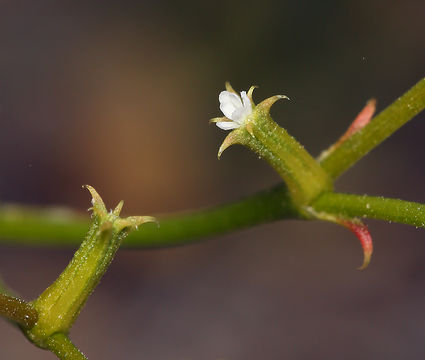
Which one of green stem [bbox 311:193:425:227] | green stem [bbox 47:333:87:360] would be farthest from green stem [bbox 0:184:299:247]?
green stem [bbox 47:333:87:360]

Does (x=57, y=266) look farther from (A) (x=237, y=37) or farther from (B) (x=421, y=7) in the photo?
(B) (x=421, y=7)

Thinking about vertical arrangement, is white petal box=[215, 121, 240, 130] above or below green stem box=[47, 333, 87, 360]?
above

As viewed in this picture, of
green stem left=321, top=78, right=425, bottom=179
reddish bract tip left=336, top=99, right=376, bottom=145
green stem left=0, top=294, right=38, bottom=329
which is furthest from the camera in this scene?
reddish bract tip left=336, top=99, right=376, bottom=145

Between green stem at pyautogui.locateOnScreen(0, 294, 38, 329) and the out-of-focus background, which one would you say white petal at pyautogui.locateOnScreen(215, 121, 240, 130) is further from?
the out-of-focus background

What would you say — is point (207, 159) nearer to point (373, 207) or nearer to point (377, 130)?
point (377, 130)

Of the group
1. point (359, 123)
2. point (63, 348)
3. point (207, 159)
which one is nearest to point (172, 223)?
point (359, 123)

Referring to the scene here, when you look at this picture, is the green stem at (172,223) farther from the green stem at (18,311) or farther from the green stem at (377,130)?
the green stem at (18,311)
